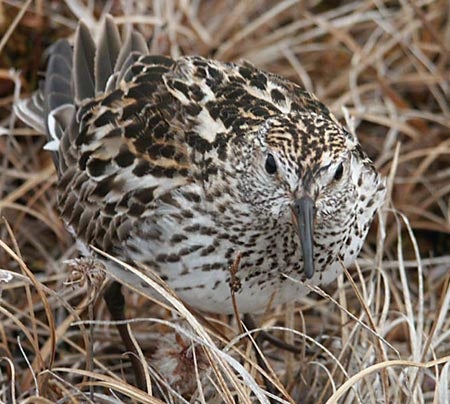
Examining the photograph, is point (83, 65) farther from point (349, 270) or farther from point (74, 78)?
point (349, 270)

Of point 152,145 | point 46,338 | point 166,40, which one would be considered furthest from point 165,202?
point 166,40

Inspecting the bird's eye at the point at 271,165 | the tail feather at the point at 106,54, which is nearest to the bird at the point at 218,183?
the bird's eye at the point at 271,165

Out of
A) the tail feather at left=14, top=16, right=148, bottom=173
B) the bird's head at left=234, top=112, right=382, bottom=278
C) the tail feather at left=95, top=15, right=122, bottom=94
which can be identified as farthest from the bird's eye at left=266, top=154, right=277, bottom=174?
the tail feather at left=95, top=15, right=122, bottom=94

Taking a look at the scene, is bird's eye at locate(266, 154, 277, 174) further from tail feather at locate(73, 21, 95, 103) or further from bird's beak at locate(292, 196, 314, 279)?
tail feather at locate(73, 21, 95, 103)

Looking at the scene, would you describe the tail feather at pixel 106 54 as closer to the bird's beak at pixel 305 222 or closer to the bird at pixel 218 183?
the bird at pixel 218 183

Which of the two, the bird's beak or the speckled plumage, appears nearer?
the bird's beak

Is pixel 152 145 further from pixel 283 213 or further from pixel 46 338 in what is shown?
pixel 46 338
